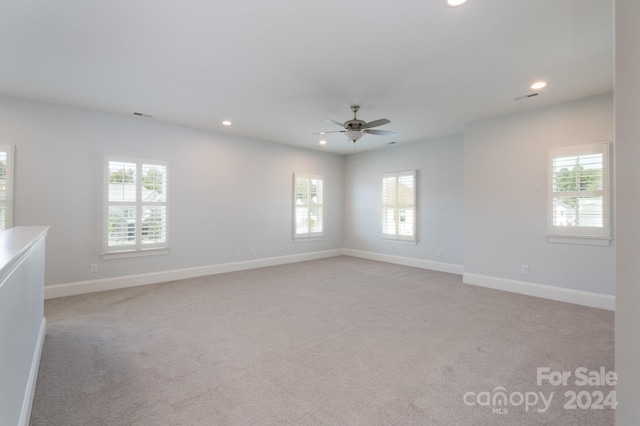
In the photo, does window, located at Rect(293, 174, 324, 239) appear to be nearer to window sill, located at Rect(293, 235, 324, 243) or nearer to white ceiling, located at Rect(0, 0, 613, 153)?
→ window sill, located at Rect(293, 235, 324, 243)

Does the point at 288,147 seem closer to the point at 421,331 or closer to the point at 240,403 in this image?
the point at 421,331

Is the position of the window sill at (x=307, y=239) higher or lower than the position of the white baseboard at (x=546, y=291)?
higher

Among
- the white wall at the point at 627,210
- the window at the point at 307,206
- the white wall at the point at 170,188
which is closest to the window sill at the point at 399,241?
the white wall at the point at 170,188

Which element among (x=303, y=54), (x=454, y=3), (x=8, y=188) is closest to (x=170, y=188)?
(x=8, y=188)

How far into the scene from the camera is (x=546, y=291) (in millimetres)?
4504

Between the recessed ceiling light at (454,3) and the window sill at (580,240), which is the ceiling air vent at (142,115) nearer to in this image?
the recessed ceiling light at (454,3)

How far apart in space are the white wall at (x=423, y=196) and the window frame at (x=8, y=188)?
19.2 ft

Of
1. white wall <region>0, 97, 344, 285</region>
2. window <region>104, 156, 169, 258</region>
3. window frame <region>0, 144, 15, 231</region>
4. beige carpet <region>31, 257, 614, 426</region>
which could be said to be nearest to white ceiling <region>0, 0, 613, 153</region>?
white wall <region>0, 97, 344, 285</region>

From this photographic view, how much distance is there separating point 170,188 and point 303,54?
3.71 metres

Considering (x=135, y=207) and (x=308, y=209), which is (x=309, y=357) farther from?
(x=308, y=209)

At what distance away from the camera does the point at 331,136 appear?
6.31 meters

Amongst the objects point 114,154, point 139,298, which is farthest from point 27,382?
point 114,154

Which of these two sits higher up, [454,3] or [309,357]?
[454,3]

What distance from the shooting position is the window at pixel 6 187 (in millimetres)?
4090
